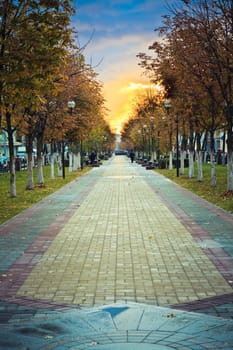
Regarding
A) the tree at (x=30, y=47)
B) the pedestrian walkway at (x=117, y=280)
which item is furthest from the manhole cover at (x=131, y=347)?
the tree at (x=30, y=47)

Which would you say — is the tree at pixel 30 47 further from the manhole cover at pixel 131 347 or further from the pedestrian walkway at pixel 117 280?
the manhole cover at pixel 131 347

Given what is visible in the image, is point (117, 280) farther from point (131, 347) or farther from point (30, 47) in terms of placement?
point (30, 47)

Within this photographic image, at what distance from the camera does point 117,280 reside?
6.97 meters

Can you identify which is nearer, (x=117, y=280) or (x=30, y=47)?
(x=117, y=280)

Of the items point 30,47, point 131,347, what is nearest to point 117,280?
point 131,347

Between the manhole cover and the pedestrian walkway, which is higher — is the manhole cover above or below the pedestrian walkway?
above

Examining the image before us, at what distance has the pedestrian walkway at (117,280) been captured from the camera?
16.0 ft


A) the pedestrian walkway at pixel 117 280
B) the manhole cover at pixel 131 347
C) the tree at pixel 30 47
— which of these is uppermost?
the tree at pixel 30 47

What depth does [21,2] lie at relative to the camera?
14922mm

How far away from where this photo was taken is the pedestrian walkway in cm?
489

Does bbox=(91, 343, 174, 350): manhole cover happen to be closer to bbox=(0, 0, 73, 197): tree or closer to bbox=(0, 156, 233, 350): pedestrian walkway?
bbox=(0, 156, 233, 350): pedestrian walkway

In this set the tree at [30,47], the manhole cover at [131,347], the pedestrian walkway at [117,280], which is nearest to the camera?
the manhole cover at [131,347]

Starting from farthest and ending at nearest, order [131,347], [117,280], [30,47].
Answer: [30,47] < [117,280] < [131,347]

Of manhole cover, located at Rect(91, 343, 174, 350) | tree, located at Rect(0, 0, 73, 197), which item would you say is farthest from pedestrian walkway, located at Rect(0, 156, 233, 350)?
tree, located at Rect(0, 0, 73, 197)
